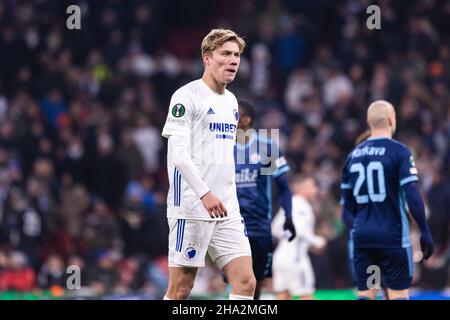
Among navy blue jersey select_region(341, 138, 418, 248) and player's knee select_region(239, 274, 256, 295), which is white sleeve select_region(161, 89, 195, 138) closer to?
player's knee select_region(239, 274, 256, 295)

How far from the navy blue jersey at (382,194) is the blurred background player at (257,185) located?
2.97 feet

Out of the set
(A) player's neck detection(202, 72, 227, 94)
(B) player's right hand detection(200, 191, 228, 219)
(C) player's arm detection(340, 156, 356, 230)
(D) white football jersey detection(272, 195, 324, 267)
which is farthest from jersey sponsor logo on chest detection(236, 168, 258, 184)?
(D) white football jersey detection(272, 195, 324, 267)

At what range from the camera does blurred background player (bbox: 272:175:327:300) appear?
12820 millimetres

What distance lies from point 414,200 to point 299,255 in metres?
4.16

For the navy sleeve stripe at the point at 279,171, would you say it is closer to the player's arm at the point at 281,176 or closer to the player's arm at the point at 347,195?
the player's arm at the point at 281,176

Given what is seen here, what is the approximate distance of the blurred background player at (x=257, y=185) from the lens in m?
10.1

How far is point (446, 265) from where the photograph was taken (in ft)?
54.1

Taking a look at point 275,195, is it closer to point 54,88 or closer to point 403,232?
point 54,88

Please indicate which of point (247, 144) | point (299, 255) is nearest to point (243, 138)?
point (247, 144)

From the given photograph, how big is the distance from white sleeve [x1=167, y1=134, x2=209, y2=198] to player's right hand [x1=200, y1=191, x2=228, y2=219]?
0.14ft

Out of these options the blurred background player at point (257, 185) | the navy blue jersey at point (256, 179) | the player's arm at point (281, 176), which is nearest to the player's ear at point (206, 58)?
the blurred background player at point (257, 185)

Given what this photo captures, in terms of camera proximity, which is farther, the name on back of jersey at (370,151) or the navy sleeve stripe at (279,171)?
the navy sleeve stripe at (279,171)
